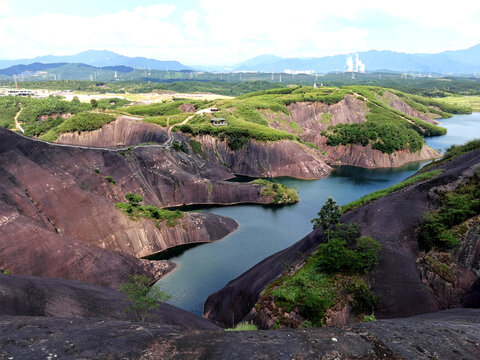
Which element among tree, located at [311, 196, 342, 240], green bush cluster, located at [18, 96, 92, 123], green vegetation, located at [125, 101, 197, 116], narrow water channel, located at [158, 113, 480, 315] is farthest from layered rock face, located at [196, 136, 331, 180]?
green bush cluster, located at [18, 96, 92, 123]

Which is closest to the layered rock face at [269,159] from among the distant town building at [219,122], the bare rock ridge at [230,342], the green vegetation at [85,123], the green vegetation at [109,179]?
the distant town building at [219,122]

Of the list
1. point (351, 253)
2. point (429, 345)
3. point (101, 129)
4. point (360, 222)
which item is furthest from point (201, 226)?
point (101, 129)

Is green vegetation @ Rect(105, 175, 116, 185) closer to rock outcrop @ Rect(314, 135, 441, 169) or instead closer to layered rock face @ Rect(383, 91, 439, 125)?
rock outcrop @ Rect(314, 135, 441, 169)

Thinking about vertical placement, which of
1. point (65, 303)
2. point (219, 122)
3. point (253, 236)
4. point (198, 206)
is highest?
point (219, 122)

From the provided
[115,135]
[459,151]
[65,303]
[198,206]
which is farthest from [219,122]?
[65,303]

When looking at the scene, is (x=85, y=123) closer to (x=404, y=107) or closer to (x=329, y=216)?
(x=329, y=216)

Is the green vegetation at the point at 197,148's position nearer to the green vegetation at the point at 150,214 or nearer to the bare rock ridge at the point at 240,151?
the bare rock ridge at the point at 240,151

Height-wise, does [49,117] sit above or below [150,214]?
above
